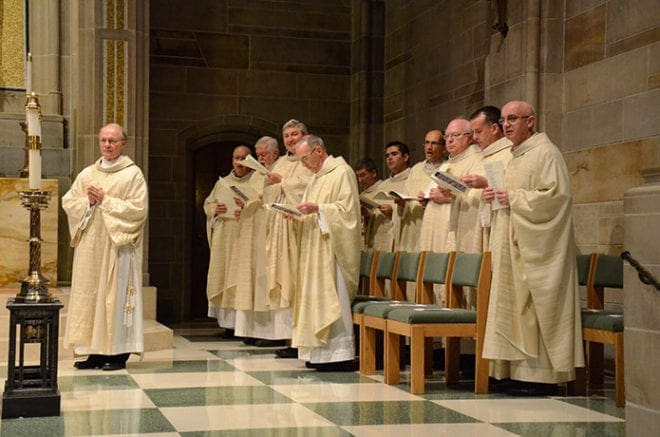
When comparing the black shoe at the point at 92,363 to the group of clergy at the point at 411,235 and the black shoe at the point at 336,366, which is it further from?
the black shoe at the point at 336,366

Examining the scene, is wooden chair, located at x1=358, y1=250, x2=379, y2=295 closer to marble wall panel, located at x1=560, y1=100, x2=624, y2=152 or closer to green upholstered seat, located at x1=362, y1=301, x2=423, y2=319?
green upholstered seat, located at x1=362, y1=301, x2=423, y2=319

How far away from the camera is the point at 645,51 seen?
7523 mm

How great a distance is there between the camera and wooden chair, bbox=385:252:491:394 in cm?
640

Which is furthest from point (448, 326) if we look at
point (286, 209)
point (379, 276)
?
point (379, 276)

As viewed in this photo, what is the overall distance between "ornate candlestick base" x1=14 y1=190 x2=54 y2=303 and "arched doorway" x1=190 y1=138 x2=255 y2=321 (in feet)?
24.1

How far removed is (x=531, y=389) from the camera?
255 inches

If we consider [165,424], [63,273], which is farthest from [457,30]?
[165,424]

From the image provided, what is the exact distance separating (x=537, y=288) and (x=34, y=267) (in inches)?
114

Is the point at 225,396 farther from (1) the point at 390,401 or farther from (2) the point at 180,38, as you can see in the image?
(2) the point at 180,38

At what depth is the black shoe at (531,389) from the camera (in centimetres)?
646

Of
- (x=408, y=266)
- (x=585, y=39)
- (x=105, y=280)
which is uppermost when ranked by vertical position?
(x=585, y=39)

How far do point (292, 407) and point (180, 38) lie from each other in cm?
771

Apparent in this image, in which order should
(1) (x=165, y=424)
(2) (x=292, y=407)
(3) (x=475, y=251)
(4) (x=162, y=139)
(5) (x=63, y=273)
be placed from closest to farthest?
(1) (x=165, y=424)
(2) (x=292, y=407)
(3) (x=475, y=251)
(5) (x=63, y=273)
(4) (x=162, y=139)

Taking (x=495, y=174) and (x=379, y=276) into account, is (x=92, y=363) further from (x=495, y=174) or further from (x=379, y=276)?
(x=495, y=174)
